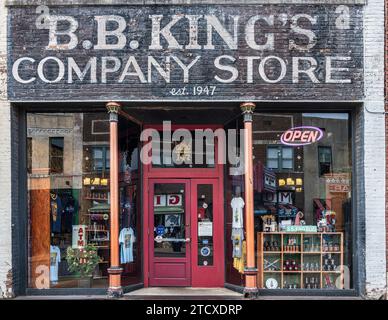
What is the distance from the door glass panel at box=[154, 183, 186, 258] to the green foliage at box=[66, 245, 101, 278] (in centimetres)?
146

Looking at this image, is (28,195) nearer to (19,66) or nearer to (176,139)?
(19,66)

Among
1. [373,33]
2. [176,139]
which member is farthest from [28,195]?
[373,33]

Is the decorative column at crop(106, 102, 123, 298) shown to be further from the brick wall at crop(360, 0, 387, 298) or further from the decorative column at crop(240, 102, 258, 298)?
the brick wall at crop(360, 0, 387, 298)

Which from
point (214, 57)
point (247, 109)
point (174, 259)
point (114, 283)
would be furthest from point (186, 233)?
point (214, 57)

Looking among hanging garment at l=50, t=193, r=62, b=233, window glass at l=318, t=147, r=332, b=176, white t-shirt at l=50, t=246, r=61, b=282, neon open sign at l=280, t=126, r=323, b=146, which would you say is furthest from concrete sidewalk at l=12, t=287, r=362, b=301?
neon open sign at l=280, t=126, r=323, b=146

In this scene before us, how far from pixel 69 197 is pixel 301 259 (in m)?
4.84

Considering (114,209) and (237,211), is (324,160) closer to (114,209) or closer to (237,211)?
(237,211)

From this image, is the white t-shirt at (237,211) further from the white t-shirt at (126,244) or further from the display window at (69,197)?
the display window at (69,197)

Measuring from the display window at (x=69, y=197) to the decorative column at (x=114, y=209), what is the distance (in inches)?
14.4

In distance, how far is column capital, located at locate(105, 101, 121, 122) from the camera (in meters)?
9.93

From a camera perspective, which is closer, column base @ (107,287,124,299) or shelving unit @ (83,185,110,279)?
column base @ (107,287,124,299)

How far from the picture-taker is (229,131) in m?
11.1

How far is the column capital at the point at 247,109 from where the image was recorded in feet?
32.5

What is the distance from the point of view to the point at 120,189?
10.5 meters
